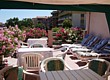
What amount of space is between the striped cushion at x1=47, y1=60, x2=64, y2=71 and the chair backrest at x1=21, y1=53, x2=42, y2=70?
103cm

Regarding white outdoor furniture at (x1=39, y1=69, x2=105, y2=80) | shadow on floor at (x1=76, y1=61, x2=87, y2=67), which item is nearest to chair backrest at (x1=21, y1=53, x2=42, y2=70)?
white outdoor furniture at (x1=39, y1=69, x2=105, y2=80)

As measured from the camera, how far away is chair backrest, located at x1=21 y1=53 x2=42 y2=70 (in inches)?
208

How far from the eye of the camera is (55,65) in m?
4.36

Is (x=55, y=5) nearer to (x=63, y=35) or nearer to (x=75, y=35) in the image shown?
(x=75, y=35)

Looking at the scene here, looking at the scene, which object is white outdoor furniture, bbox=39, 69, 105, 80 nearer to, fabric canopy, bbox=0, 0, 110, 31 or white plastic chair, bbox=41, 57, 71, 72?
white plastic chair, bbox=41, 57, 71, 72

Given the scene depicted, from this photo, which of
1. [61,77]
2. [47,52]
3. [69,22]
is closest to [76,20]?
[69,22]

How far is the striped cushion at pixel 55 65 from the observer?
4359 mm

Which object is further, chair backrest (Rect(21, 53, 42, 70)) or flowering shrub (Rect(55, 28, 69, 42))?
flowering shrub (Rect(55, 28, 69, 42))

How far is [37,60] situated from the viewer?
543cm

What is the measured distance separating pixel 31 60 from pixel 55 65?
1261 millimetres

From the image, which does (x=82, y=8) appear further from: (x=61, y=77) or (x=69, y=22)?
(x=69, y=22)

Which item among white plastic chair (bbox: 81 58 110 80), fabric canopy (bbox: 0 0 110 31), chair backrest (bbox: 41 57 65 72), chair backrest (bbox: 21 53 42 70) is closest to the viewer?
white plastic chair (bbox: 81 58 110 80)

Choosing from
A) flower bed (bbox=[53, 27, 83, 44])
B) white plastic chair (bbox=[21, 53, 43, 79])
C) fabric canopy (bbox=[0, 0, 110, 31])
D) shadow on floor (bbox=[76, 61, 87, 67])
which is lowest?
shadow on floor (bbox=[76, 61, 87, 67])

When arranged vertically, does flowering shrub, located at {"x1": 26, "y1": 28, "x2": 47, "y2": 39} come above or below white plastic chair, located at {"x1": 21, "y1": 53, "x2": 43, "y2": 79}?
above
